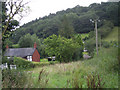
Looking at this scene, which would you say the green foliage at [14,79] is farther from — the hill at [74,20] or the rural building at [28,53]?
the hill at [74,20]

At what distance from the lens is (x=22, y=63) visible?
7.85 ft

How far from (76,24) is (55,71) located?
44.0 inches

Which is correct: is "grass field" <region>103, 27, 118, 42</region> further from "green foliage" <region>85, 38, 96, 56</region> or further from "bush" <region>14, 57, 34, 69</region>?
"bush" <region>14, 57, 34, 69</region>

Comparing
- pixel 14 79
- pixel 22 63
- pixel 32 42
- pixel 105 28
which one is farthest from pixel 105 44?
pixel 14 79

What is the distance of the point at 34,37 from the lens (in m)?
2.34

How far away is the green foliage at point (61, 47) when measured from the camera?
7.44 ft

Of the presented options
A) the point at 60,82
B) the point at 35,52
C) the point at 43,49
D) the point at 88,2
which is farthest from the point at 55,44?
the point at 88,2

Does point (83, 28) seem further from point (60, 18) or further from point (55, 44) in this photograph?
point (55, 44)

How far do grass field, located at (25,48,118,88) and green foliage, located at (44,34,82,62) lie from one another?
7.7 inches

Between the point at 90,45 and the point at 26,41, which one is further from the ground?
the point at 26,41

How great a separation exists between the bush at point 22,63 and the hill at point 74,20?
0.41m

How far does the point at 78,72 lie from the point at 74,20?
1.14m

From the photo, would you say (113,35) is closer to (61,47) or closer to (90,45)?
(90,45)

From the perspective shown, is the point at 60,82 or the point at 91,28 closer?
the point at 60,82
